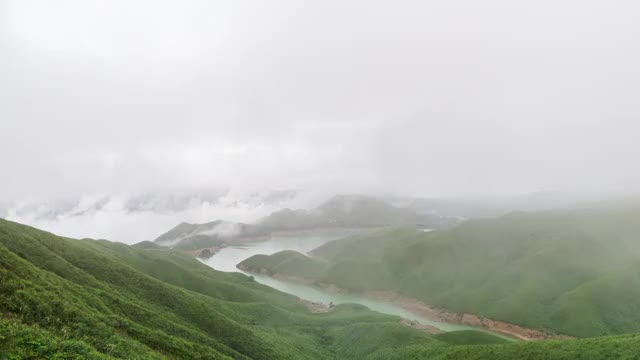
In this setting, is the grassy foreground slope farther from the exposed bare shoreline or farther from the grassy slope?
the grassy slope

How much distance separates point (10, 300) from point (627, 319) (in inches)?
5007

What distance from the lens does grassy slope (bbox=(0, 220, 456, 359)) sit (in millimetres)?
32719

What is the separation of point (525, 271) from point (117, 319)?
13503 cm

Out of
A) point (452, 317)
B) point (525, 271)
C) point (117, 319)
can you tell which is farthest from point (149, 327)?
point (525, 271)

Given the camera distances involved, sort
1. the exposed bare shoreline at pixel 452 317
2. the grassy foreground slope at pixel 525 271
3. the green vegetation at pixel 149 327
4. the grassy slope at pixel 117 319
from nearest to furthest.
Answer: the grassy slope at pixel 117 319 < the green vegetation at pixel 149 327 < the exposed bare shoreline at pixel 452 317 < the grassy foreground slope at pixel 525 271

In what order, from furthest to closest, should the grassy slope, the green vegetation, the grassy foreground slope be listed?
the grassy foreground slope
the green vegetation
the grassy slope

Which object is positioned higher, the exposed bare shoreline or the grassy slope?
the grassy slope

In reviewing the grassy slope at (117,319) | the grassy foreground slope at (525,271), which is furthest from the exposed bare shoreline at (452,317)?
the grassy slope at (117,319)

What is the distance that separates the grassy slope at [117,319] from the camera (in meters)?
32.7

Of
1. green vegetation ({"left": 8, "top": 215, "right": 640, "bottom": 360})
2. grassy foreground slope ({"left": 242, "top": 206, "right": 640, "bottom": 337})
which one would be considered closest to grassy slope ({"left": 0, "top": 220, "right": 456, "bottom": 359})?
green vegetation ({"left": 8, "top": 215, "right": 640, "bottom": 360})

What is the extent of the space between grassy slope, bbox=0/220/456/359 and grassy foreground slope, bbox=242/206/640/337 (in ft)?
181

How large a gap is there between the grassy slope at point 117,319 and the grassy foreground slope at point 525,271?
55.2 m

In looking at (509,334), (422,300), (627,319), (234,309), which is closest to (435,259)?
(422,300)

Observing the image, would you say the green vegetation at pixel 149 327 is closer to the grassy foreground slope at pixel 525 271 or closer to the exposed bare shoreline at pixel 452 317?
the exposed bare shoreline at pixel 452 317
